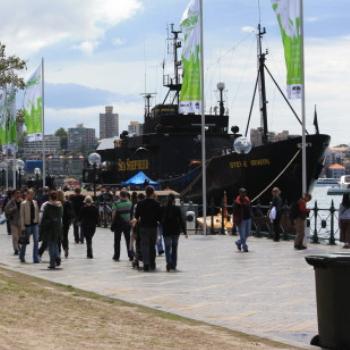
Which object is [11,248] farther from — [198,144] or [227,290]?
[198,144]

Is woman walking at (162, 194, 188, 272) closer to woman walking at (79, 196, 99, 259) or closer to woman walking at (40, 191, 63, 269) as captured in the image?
woman walking at (40, 191, 63, 269)

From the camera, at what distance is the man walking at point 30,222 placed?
19.3 m

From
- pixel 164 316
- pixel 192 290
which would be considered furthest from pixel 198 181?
pixel 164 316

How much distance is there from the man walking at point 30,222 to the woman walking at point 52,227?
4.66 ft

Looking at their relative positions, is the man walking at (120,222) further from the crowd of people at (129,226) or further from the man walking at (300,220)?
the man walking at (300,220)

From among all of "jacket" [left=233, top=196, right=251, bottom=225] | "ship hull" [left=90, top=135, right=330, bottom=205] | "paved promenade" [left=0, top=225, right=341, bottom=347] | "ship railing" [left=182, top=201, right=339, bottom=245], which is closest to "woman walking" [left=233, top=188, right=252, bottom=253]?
"jacket" [left=233, top=196, right=251, bottom=225]

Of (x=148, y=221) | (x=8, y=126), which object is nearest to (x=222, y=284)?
(x=148, y=221)

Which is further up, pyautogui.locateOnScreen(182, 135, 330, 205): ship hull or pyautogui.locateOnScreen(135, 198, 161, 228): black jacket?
pyautogui.locateOnScreen(182, 135, 330, 205): ship hull

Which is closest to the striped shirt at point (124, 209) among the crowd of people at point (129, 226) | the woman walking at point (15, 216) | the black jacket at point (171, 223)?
the crowd of people at point (129, 226)

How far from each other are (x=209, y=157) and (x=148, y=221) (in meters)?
30.1

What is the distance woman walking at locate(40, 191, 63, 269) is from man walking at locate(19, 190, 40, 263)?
1421 millimetres

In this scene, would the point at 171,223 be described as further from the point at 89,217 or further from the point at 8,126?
the point at 8,126

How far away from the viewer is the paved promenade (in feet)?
34.8

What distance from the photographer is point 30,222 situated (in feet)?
63.9
